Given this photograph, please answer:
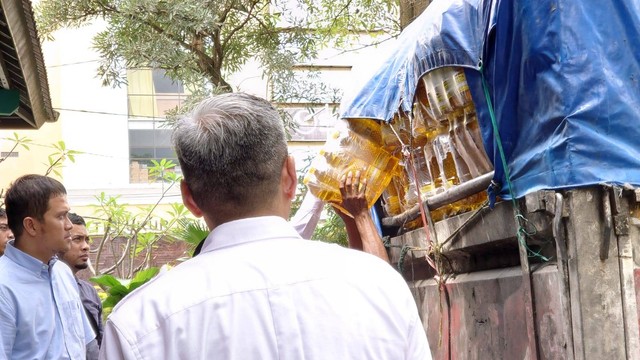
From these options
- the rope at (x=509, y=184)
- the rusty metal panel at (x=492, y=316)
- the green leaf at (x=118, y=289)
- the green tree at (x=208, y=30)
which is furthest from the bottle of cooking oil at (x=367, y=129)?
the green tree at (x=208, y=30)

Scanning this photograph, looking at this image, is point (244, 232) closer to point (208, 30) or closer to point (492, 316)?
point (492, 316)

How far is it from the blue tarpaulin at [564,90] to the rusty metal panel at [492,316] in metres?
0.29

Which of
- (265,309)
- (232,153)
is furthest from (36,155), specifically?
(265,309)

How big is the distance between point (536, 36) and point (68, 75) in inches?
573

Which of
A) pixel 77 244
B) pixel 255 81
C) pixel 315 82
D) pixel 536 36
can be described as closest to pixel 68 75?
pixel 255 81

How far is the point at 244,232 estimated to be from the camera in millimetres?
1580

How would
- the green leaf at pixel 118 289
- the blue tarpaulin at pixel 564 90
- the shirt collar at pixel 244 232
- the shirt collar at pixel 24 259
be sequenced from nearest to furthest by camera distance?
the shirt collar at pixel 244 232 < the blue tarpaulin at pixel 564 90 < the shirt collar at pixel 24 259 < the green leaf at pixel 118 289

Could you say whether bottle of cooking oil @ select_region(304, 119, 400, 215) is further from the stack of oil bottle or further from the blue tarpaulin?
the blue tarpaulin

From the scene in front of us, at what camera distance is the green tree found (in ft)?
28.0

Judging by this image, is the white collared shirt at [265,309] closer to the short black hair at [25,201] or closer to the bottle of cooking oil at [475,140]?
the bottle of cooking oil at [475,140]

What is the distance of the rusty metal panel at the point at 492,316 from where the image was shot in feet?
8.24

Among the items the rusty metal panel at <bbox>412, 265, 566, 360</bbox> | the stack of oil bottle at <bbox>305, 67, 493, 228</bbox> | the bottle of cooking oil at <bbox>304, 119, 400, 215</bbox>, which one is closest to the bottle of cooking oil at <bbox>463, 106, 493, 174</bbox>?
the stack of oil bottle at <bbox>305, 67, 493, 228</bbox>

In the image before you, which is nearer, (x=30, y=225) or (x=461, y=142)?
(x=461, y=142)

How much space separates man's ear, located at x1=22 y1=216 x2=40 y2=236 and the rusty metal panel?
162 centimetres
